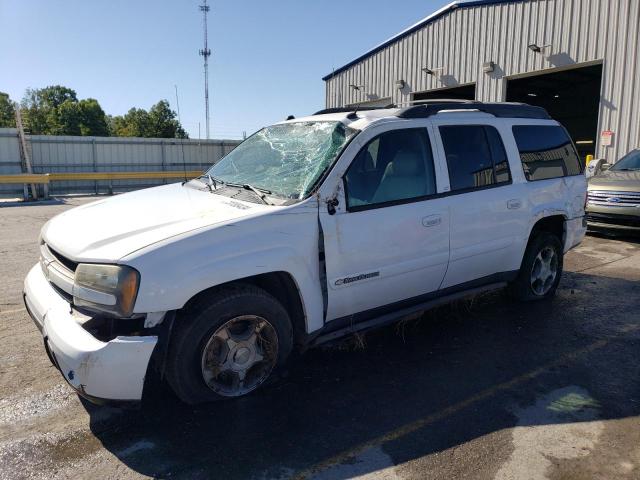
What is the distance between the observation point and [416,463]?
2.79 meters

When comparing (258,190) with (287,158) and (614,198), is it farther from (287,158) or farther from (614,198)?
(614,198)

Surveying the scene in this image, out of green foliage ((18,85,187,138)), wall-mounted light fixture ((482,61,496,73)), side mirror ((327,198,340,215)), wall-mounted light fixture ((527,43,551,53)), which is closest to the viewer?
side mirror ((327,198,340,215))

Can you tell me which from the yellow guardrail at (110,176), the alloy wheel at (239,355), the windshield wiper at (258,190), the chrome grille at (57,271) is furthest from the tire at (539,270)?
the yellow guardrail at (110,176)

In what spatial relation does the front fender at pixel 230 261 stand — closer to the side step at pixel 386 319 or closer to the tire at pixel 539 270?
the side step at pixel 386 319

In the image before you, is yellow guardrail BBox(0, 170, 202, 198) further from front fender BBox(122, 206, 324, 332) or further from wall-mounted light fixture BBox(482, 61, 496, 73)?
front fender BBox(122, 206, 324, 332)

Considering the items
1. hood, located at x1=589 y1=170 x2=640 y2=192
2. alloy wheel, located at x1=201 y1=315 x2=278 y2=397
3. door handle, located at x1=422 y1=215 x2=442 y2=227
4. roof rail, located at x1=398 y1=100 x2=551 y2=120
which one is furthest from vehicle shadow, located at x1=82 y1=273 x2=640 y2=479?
hood, located at x1=589 y1=170 x2=640 y2=192

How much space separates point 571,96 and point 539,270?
25.7 metres

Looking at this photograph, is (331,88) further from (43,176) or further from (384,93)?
(43,176)

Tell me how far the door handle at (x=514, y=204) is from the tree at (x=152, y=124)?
55559mm

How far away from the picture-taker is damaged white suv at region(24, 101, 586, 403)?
2.89m

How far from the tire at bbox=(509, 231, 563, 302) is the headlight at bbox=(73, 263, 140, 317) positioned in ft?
12.7

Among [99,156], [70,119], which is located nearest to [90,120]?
[70,119]

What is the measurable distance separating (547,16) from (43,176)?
15.9 metres

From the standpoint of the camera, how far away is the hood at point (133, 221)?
3.01 metres
